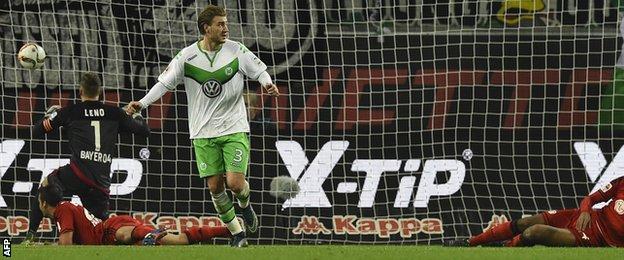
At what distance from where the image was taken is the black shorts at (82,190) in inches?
493

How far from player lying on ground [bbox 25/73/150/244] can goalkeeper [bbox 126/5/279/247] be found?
105 centimetres

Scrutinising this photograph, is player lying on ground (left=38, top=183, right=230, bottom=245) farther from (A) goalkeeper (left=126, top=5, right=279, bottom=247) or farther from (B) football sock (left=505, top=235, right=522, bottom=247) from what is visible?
(B) football sock (left=505, top=235, right=522, bottom=247)

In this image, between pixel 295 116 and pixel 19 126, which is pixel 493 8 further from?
pixel 19 126

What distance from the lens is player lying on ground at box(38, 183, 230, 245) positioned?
1197 cm

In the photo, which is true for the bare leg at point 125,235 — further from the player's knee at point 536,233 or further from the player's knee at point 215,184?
the player's knee at point 536,233

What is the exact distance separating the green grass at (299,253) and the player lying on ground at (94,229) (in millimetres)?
749

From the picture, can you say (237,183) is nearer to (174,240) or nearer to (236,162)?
(236,162)

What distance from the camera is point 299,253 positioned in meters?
10.5

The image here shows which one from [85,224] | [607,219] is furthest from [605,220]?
[85,224]

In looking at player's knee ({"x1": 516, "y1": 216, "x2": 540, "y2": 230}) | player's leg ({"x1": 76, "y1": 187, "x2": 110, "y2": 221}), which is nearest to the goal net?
player's leg ({"x1": 76, "y1": 187, "x2": 110, "y2": 221})

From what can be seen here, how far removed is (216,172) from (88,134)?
135 cm

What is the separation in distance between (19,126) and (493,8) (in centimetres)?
470

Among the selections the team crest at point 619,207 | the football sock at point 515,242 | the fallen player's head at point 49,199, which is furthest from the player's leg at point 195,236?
the team crest at point 619,207

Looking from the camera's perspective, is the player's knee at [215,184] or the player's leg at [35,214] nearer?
the player's knee at [215,184]
